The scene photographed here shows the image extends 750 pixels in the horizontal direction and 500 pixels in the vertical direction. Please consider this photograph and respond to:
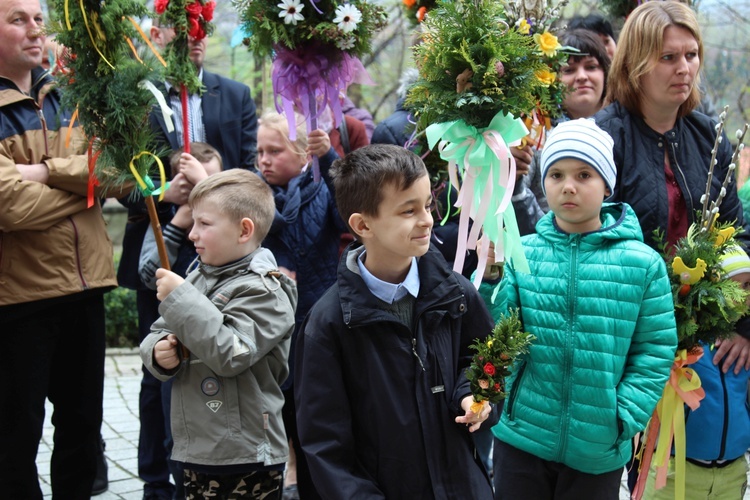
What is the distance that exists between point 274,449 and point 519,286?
1.21 m

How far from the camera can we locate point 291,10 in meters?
4.10

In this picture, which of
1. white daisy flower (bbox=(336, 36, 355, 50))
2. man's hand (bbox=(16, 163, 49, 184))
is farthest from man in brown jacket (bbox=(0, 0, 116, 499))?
white daisy flower (bbox=(336, 36, 355, 50))

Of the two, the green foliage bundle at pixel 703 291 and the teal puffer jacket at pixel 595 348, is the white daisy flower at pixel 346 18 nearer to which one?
the teal puffer jacket at pixel 595 348

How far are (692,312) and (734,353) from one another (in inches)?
19.5

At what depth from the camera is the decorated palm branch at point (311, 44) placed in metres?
4.12

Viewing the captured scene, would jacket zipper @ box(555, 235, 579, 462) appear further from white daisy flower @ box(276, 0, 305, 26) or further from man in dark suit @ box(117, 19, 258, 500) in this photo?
man in dark suit @ box(117, 19, 258, 500)

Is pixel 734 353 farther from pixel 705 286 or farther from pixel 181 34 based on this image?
pixel 181 34

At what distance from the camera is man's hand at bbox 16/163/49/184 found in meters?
3.96

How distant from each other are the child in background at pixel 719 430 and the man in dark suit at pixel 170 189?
251 cm

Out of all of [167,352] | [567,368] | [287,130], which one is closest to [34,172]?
[167,352]

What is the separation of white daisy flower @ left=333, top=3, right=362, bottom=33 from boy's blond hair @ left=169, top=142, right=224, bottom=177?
40.2 inches

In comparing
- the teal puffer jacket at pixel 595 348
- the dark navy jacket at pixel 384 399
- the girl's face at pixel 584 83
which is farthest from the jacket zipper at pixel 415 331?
the girl's face at pixel 584 83

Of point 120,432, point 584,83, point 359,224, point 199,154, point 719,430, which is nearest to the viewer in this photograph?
point 359,224

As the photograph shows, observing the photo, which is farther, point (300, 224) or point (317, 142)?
point (300, 224)
